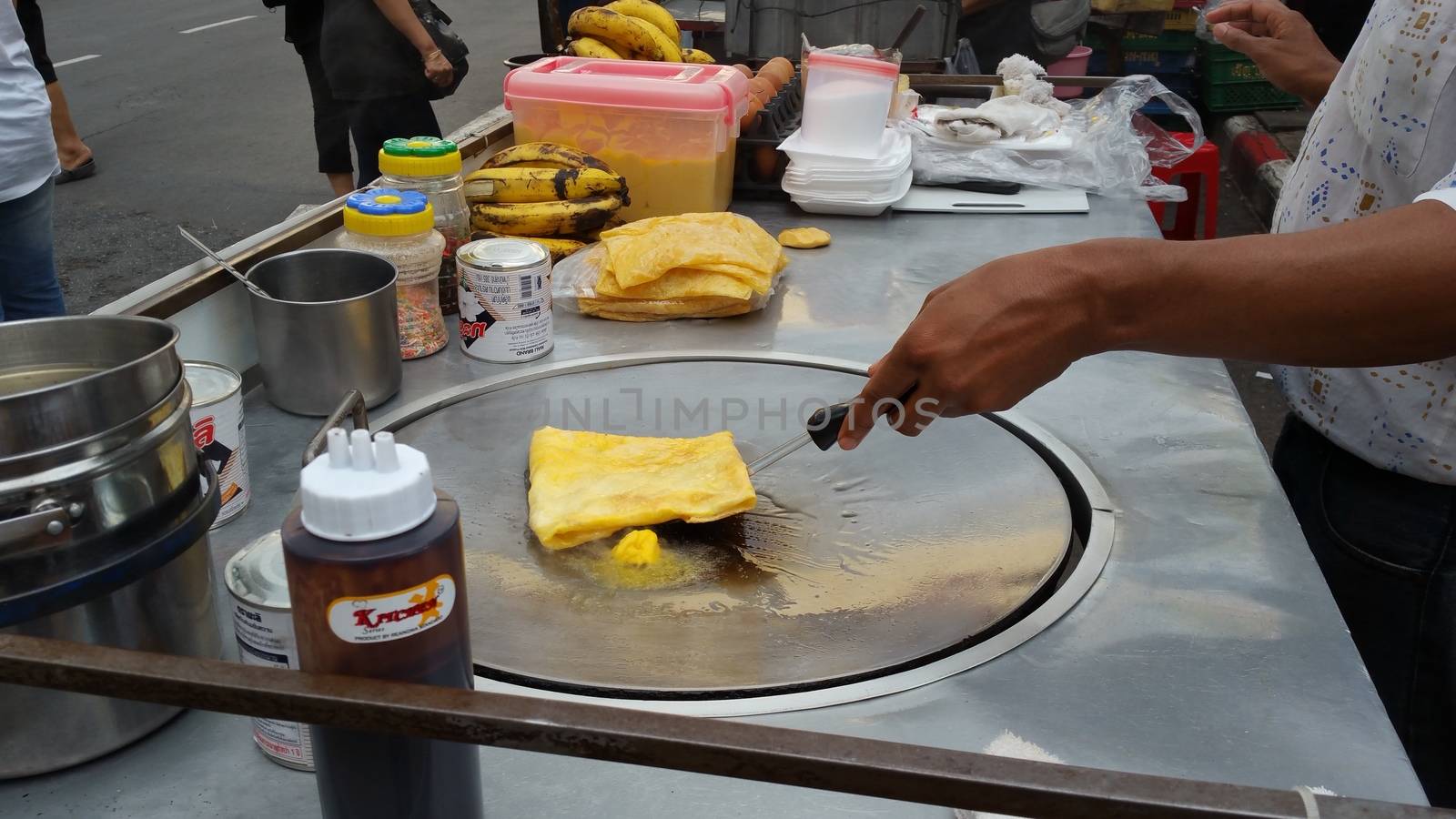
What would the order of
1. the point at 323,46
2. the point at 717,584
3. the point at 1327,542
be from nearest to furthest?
the point at 717,584 < the point at 1327,542 < the point at 323,46

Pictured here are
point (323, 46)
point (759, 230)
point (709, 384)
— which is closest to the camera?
point (709, 384)

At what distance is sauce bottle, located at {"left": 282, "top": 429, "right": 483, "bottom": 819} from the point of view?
2.12 feet

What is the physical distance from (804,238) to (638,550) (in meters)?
1.25

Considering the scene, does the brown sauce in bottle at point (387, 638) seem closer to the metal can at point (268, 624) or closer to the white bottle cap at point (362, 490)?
the white bottle cap at point (362, 490)

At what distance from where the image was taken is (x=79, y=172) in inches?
245

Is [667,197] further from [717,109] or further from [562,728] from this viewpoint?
[562,728]

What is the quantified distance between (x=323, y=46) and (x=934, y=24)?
2.21m

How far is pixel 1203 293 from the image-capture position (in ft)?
3.56

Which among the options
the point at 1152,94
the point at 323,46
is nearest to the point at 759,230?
the point at 1152,94

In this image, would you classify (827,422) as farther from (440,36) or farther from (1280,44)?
(440,36)

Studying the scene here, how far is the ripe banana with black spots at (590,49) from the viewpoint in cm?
269

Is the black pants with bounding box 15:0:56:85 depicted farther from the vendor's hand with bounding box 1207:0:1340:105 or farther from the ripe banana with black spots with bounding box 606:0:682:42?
the vendor's hand with bounding box 1207:0:1340:105

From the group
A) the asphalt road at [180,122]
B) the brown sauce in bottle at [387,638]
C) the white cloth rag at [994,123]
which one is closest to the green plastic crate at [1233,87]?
the white cloth rag at [994,123]

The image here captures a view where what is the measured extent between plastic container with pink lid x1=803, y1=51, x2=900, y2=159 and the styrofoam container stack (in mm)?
23
